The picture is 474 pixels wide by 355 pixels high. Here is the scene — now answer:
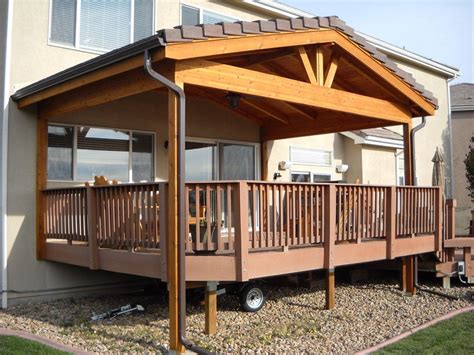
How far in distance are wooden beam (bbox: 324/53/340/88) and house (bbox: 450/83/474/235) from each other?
45.3 feet

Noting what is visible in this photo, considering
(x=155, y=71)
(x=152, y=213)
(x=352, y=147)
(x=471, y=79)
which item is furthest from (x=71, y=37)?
(x=471, y=79)

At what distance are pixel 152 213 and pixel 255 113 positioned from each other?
567cm

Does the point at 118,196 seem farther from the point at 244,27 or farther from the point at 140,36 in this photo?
the point at 140,36

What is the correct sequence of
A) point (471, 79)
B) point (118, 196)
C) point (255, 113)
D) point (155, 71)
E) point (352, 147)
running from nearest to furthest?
point (155, 71) < point (118, 196) < point (255, 113) < point (352, 147) < point (471, 79)

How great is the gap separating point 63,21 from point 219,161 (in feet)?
13.8

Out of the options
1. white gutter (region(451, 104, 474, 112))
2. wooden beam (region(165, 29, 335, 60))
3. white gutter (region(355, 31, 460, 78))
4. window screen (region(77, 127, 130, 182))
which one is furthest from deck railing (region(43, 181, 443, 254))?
white gutter (region(451, 104, 474, 112))

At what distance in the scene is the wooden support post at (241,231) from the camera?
21.1 feet

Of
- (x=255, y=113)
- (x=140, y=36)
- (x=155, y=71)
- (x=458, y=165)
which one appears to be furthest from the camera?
(x=458, y=165)

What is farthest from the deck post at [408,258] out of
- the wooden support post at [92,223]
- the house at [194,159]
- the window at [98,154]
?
the wooden support post at [92,223]

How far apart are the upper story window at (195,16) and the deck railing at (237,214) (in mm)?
4968

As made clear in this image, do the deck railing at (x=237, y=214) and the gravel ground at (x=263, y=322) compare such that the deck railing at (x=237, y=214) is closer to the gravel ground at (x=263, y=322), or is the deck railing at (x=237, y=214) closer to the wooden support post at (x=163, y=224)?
the wooden support post at (x=163, y=224)

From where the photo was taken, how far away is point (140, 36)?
34.4 feet

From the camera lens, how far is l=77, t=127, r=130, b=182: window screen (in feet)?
30.6

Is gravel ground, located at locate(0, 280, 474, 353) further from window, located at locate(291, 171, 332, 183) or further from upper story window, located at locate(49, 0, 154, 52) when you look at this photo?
upper story window, located at locate(49, 0, 154, 52)
